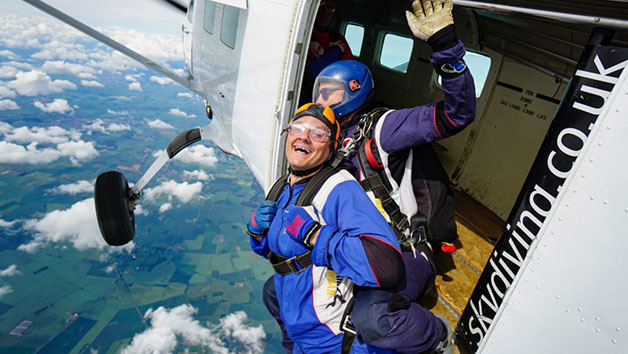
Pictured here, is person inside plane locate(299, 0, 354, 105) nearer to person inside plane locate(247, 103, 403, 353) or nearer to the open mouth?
person inside plane locate(247, 103, 403, 353)

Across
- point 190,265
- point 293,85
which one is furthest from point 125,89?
point 293,85

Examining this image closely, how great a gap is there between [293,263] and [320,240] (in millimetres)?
492


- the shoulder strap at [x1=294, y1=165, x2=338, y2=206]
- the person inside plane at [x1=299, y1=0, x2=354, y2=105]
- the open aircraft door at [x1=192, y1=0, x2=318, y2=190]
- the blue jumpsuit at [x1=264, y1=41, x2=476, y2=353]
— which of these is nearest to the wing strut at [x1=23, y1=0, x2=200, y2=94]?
the open aircraft door at [x1=192, y1=0, x2=318, y2=190]

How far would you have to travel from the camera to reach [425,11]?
1782mm

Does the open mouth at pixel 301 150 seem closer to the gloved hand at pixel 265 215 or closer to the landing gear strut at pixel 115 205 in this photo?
the gloved hand at pixel 265 215

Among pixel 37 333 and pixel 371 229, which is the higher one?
pixel 371 229

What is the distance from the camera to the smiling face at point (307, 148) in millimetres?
2068

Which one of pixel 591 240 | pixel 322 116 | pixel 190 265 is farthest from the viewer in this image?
pixel 190 265

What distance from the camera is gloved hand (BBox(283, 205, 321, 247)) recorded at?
5.93 ft

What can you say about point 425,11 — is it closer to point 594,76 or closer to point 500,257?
A: point 594,76

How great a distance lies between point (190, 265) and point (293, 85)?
79.4 m

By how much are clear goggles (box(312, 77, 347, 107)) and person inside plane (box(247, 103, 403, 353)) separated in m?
0.63

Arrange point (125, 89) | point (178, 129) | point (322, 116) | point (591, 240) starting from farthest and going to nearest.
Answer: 1. point (125, 89)
2. point (178, 129)
3. point (322, 116)
4. point (591, 240)

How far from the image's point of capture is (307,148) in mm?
2064
